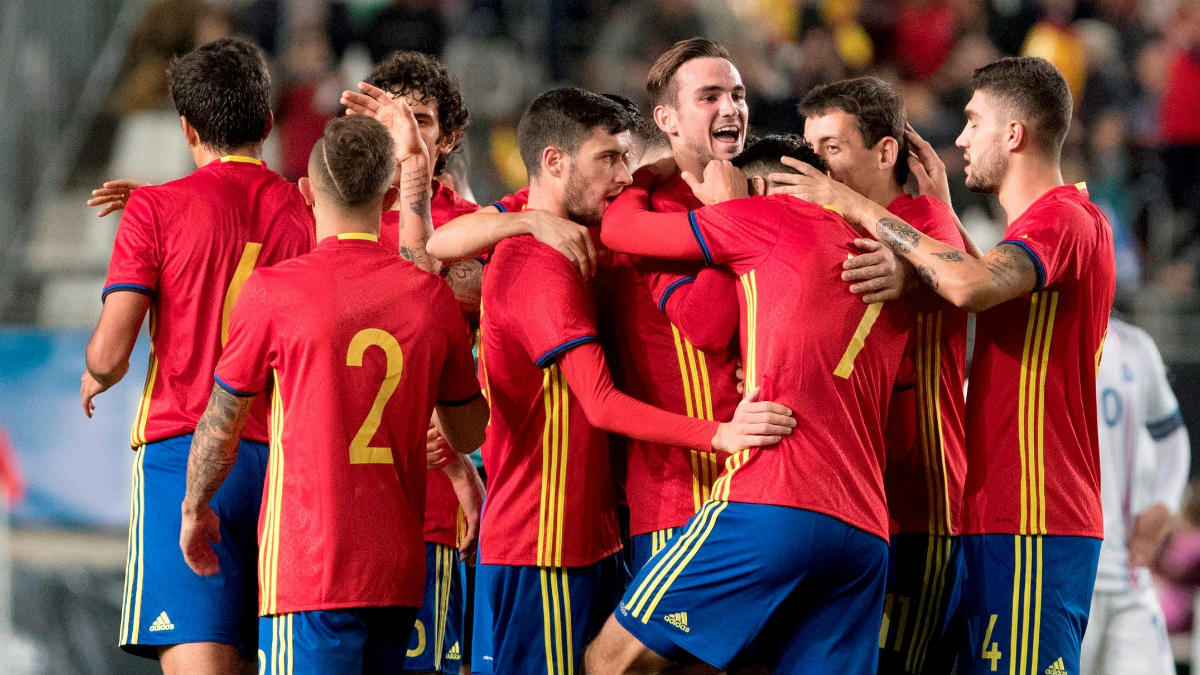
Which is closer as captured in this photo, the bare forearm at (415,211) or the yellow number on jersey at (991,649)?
the yellow number on jersey at (991,649)

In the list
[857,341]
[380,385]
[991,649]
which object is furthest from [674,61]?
[991,649]

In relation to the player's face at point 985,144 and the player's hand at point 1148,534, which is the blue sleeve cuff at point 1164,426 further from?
the player's face at point 985,144

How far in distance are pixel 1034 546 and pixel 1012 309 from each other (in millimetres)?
778

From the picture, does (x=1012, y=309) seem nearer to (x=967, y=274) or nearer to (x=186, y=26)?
(x=967, y=274)

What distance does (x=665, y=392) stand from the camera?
181 inches

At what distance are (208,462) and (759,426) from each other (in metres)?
1.62

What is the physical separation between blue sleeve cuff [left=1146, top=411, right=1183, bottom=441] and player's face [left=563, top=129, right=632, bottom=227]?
12.0 feet

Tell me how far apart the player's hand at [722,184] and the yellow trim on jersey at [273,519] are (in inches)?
60.4

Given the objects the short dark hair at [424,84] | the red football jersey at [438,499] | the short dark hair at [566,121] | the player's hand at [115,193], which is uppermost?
the short dark hair at [424,84]

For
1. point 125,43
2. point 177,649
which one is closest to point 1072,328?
point 177,649

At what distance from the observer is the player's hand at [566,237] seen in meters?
4.43

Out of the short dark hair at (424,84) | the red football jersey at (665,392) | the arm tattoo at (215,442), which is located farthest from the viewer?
the short dark hair at (424,84)

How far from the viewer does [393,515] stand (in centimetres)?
393

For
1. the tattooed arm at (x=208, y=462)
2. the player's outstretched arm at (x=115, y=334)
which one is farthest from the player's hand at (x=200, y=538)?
the player's outstretched arm at (x=115, y=334)
